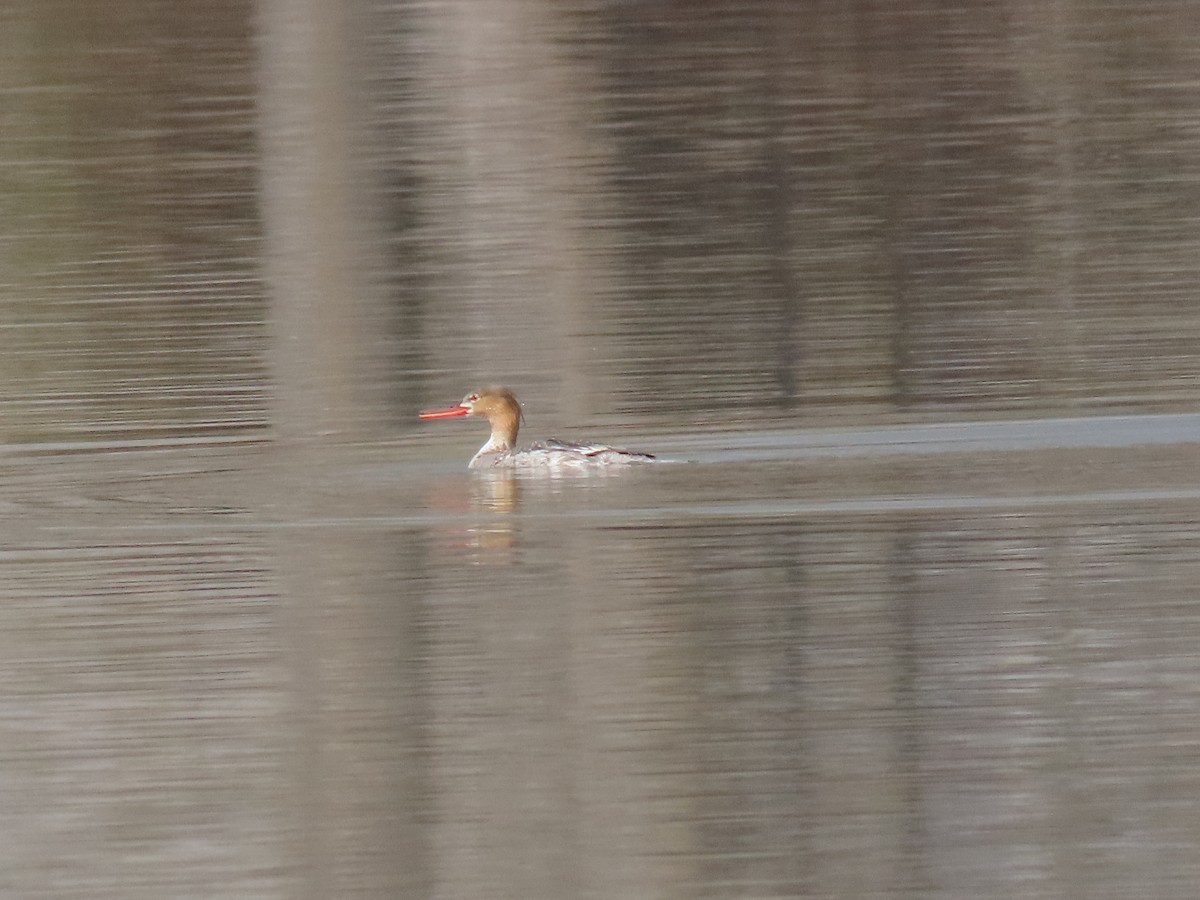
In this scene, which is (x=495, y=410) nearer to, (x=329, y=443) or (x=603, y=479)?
(x=329, y=443)

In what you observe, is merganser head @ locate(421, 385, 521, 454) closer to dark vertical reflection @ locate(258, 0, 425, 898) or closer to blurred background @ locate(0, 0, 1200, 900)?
blurred background @ locate(0, 0, 1200, 900)

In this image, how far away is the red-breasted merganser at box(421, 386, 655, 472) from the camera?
11.3 meters

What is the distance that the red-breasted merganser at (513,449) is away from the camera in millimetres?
11320

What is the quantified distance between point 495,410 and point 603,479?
5.25 feet

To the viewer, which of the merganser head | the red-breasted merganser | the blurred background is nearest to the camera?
the blurred background

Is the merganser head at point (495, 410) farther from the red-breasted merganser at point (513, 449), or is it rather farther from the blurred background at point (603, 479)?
the blurred background at point (603, 479)

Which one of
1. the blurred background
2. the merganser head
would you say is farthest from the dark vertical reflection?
the merganser head

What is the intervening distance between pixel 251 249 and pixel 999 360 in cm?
588

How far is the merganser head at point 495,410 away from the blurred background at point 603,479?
195 millimetres

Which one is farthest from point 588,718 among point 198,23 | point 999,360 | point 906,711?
point 198,23

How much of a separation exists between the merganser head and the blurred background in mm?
195

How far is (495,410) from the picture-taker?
12633 mm

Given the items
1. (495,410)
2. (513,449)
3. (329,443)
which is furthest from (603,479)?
(329,443)

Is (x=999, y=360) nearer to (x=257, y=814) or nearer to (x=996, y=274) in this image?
(x=996, y=274)
